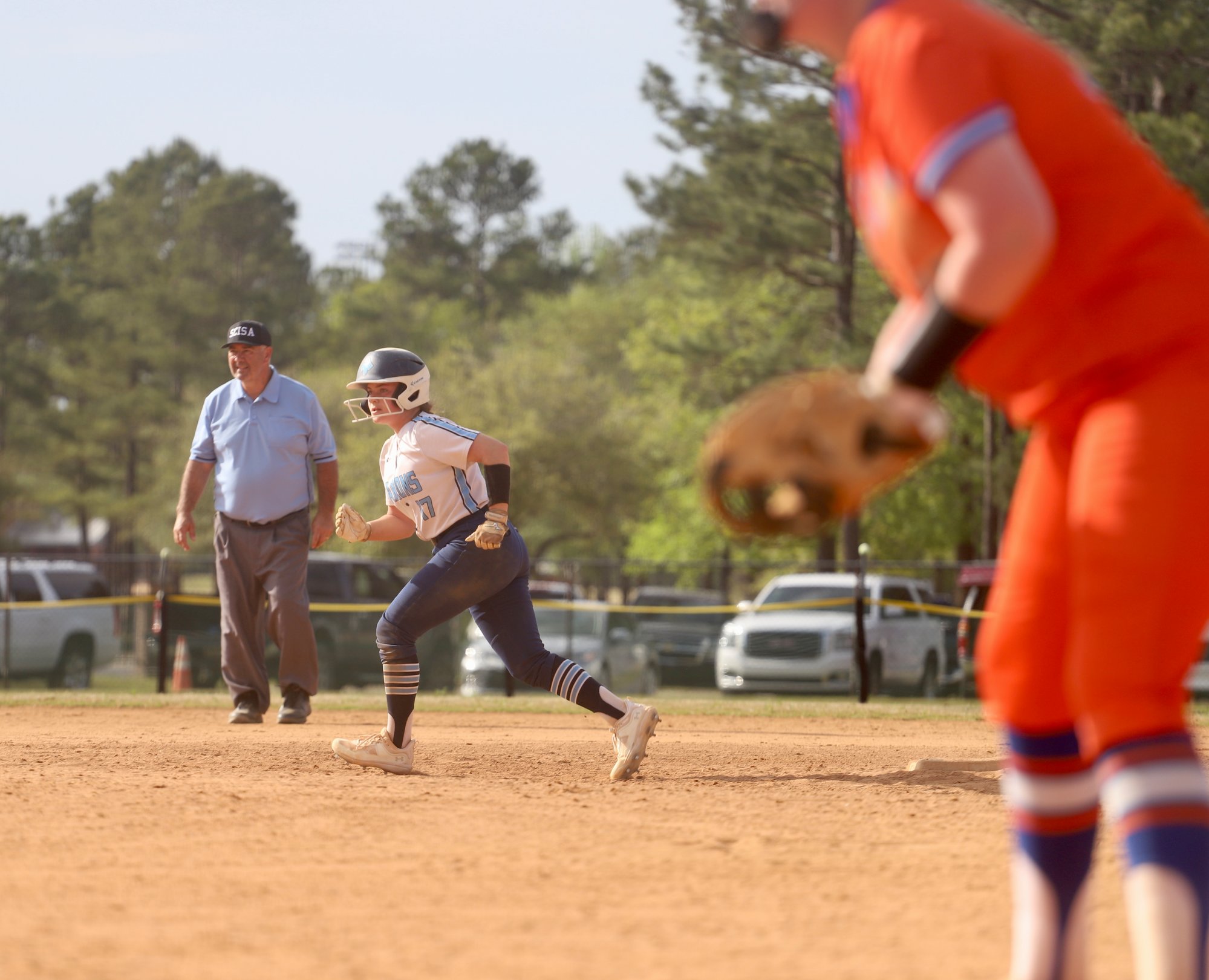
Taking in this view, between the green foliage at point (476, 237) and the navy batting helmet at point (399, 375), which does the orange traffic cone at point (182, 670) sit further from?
Answer: the green foliage at point (476, 237)

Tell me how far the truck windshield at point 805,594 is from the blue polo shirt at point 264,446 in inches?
519

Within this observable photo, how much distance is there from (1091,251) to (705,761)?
5506 mm

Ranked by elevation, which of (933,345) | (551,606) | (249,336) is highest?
(249,336)

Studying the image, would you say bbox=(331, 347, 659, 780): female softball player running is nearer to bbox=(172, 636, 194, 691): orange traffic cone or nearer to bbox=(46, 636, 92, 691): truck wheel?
bbox=(172, 636, 194, 691): orange traffic cone

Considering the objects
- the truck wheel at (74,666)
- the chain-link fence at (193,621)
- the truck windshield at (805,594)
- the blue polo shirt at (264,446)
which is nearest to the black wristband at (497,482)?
the blue polo shirt at (264,446)

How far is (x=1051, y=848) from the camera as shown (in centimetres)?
316

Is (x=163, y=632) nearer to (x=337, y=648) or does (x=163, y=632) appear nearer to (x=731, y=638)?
(x=337, y=648)

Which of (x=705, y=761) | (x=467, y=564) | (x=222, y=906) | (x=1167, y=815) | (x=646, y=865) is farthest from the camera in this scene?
(x=705, y=761)

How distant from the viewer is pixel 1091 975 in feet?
11.3

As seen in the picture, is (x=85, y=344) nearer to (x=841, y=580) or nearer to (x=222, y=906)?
(x=841, y=580)

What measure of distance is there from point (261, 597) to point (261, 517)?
56 centimetres

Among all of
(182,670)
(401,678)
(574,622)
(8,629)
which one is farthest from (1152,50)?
(401,678)

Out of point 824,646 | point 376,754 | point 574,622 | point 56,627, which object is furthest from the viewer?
point 574,622

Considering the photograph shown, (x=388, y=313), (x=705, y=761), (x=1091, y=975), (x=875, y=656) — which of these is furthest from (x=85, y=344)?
(x=1091, y=975)
